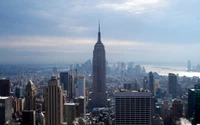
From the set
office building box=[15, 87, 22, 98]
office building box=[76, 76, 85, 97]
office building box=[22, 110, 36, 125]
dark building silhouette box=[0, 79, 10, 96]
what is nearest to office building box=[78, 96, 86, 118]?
office building box=[76, 76, 85, 97]

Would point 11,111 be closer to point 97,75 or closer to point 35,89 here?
point 35,89

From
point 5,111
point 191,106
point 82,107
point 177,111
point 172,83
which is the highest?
point 172,83

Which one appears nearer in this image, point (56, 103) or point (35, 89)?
point (56, 103)

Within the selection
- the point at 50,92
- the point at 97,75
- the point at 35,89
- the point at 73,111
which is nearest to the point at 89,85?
the point at 97,75

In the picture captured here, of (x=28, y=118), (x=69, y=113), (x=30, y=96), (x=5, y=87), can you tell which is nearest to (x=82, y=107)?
(x=30, y=96)

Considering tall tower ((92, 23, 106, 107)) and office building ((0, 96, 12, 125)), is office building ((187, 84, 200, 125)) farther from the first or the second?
tall tower ((92, 23, 106, 107))

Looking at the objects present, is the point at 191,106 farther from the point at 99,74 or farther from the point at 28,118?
the point at 99,74

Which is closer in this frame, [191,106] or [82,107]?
[191,106]
